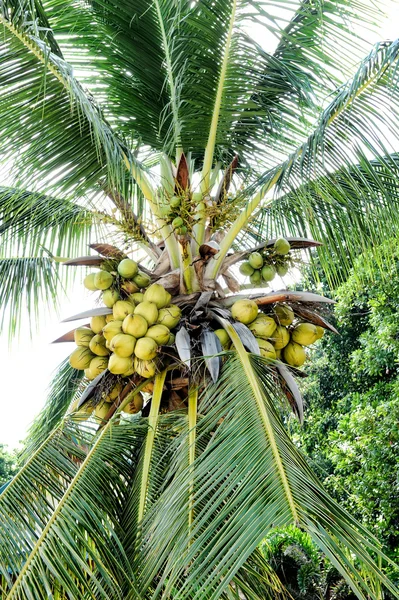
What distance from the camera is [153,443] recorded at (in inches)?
100

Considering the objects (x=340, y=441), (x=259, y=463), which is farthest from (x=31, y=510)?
(x=340, y=441)

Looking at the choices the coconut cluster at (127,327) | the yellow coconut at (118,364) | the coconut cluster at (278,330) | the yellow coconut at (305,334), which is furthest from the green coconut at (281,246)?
the yellow coconut at (118,364)

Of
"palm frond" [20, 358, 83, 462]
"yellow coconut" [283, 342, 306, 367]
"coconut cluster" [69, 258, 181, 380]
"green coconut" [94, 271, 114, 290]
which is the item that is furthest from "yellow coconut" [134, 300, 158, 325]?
"palm frond" [20, 358, 83, 462]

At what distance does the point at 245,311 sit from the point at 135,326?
1.66 feet

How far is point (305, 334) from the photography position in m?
2.98

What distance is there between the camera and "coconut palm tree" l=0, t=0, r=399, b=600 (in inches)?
76.7

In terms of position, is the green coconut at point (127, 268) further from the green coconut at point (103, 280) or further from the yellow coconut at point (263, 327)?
the yellow coconut at point (263, 327)

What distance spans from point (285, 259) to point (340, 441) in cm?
537

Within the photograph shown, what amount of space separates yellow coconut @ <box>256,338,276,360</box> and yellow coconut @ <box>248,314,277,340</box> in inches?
1.0

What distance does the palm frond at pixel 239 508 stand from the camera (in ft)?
5.47

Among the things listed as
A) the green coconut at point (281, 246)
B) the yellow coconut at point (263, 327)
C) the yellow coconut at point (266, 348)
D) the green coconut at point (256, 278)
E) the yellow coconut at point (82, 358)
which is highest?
the green coconut at point (281, 246)

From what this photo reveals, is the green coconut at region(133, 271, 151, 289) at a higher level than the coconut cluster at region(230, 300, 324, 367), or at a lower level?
lower

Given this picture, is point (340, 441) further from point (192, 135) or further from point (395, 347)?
point (192, 135)

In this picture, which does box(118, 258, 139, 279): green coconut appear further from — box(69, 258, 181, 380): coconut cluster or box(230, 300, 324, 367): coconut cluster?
box(230, 300, 324, 367): coconut cluster
